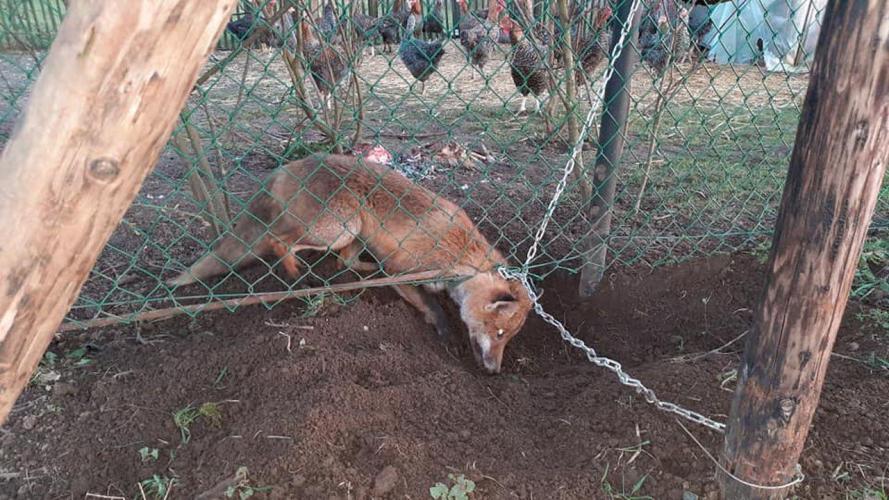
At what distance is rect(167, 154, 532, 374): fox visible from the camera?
13.6 feet

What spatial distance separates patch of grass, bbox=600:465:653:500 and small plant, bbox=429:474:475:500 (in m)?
0.53

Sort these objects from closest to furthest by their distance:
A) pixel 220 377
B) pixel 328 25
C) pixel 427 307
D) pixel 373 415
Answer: pixel 373 415 → pixel 220 377 → pixel 427 307 → pixel 328 25

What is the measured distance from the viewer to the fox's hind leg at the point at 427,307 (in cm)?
Answer: 439

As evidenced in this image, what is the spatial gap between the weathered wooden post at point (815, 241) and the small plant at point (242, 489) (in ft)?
5.86

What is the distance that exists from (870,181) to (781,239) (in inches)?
11.5

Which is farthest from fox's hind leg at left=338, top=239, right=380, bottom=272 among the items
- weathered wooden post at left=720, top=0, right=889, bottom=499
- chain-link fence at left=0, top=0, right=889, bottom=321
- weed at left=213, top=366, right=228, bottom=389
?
weathered wooden post at left=720, top=0, right=889, bottom=499

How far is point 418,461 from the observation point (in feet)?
8.41

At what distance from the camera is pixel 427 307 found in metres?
4.43

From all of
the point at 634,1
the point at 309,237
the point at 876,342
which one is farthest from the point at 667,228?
the point at 309,237

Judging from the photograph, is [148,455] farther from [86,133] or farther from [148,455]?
[86,133]

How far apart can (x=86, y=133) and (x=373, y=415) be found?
5.95 ft

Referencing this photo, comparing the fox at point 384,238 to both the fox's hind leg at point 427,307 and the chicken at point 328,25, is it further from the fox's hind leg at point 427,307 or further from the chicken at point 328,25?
the chicken at point 328,25

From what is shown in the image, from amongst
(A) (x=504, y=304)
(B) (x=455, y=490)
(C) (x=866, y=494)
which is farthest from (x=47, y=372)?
(C) (x=866, y=494)

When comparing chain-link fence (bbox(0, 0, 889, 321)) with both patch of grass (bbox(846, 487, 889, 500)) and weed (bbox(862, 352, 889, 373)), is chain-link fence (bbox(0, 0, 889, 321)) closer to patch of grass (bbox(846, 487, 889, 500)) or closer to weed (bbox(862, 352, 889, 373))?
weed (bbox(862, 352, 889, 373))
